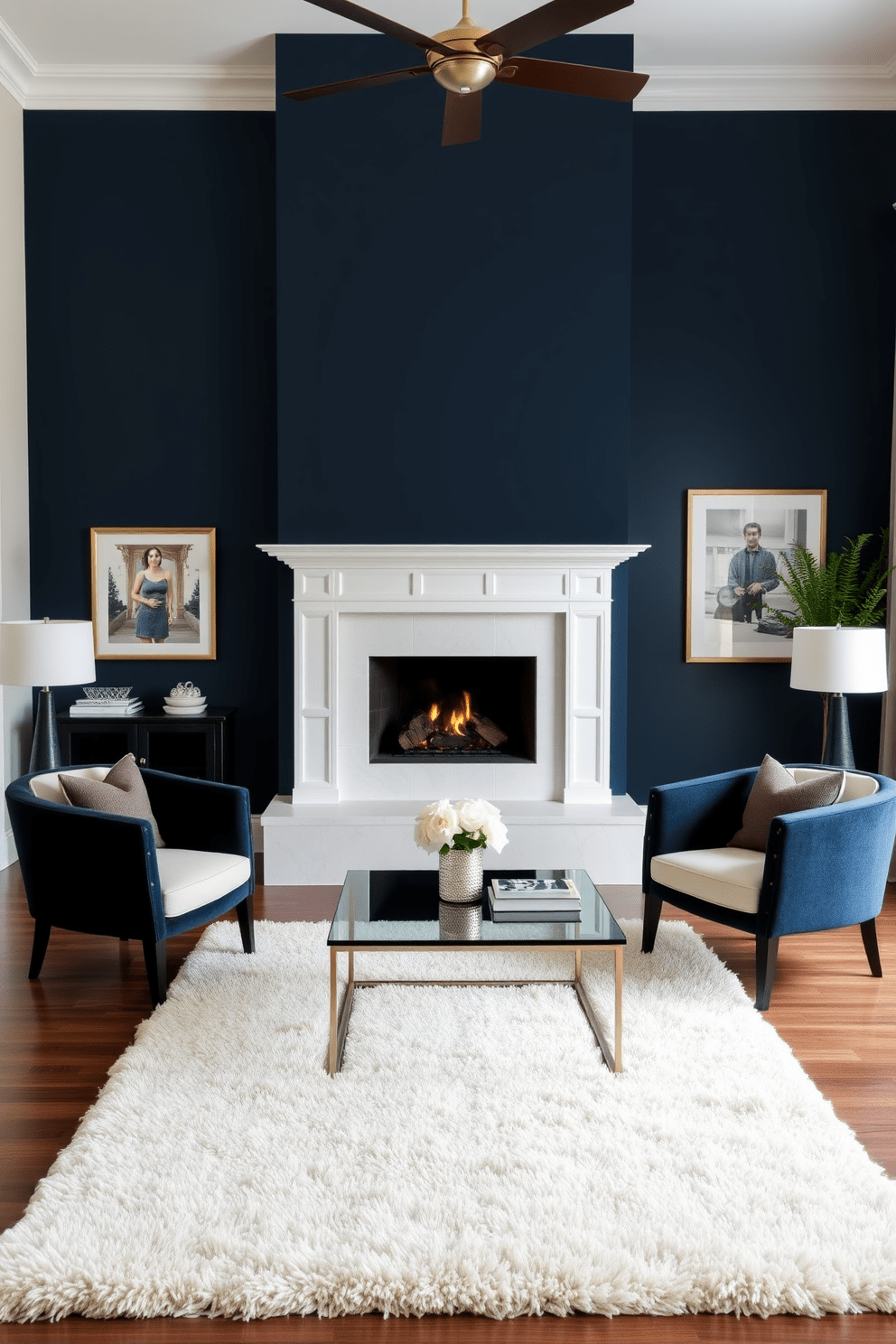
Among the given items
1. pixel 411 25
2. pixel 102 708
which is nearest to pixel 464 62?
pixel 411 25

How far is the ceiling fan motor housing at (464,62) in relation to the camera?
107 inches

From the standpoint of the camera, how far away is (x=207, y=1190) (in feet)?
8.26

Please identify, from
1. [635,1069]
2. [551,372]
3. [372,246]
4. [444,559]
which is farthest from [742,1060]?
[372,246]

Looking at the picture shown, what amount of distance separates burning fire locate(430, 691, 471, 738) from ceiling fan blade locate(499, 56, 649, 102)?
11.1 ft

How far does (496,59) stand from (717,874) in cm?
281

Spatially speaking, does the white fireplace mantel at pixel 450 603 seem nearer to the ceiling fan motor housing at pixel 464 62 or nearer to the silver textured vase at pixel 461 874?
the silver textured vase at pixel 461 874

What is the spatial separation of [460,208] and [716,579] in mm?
2444

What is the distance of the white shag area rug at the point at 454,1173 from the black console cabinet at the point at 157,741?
2.06m

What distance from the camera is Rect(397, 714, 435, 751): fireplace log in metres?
5.71

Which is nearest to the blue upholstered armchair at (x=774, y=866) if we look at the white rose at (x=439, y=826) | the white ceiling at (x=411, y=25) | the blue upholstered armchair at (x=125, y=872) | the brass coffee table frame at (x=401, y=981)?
the brass coffee table frame at (x=401, y=981)

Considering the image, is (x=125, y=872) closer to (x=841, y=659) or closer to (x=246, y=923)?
(x=246, y=923)

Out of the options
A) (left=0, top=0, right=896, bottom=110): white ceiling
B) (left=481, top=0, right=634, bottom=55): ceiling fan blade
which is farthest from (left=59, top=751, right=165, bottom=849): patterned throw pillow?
(left=0, top=0, right=896, bottom=110): white ceiling

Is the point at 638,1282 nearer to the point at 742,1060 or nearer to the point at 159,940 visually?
the point at 742,1060

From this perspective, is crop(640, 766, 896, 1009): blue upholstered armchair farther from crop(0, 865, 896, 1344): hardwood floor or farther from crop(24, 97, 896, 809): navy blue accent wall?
crop(24, 97, 896, 809): navy blue accent wall
